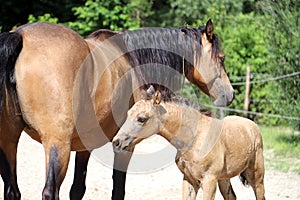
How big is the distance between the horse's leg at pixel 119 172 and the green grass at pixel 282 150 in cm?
395

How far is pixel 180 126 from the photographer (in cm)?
435

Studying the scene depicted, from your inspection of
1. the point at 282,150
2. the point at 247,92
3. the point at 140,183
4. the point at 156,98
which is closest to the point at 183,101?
the point at 156,98

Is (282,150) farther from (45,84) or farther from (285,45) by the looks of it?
(45,84)

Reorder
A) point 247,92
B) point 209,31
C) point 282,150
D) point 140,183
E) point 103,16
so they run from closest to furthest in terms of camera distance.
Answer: point 209,31 → point 140,183 → point 282,150 → point 247,92 → point 103,16

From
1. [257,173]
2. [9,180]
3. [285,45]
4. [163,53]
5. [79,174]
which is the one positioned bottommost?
[285,45]

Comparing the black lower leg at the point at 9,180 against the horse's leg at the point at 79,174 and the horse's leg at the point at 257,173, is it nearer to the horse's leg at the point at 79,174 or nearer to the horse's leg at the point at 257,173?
the horse's leg at the point at 79,174

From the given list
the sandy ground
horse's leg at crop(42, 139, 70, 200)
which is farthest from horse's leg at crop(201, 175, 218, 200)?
the sandy ground

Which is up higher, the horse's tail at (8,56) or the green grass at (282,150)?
the horse's tail at (8,56)

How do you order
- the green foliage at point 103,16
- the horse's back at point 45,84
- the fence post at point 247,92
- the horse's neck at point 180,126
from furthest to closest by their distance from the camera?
the green foliage at point 103,16 < the fence post at point 247,92 < the horse's neck at point 180,126 < the horse's back at point 45,84

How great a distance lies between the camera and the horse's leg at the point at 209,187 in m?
4.23

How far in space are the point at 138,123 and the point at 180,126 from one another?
0.38 meters

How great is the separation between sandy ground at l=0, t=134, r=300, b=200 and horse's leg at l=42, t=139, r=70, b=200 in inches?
91.6

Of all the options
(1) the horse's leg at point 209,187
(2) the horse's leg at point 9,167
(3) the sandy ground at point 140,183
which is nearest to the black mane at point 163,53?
(1) the horse's leg at point 209,187

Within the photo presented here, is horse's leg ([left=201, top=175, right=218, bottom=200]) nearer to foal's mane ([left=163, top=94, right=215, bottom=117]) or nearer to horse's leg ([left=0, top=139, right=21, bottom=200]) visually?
foal's mane ([left=163, top=94, right=215, bottom=117])
